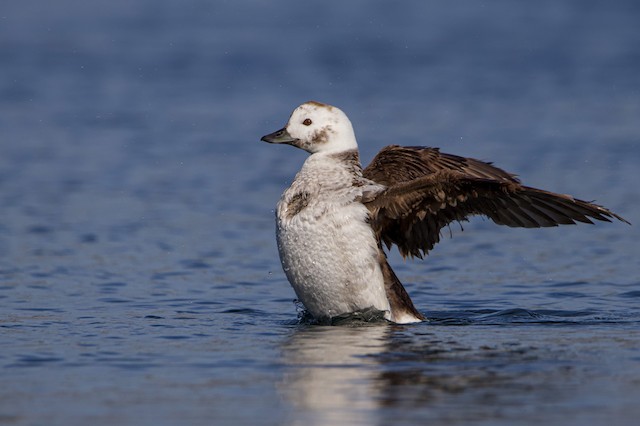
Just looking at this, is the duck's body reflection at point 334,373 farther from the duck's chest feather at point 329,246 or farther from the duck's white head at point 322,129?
the duck's white head at point 322,129

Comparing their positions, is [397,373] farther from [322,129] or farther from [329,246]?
[322,129]

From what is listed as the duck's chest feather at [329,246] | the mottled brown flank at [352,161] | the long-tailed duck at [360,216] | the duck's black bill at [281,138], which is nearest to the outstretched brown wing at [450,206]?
the long-tailed duck at [360,216]

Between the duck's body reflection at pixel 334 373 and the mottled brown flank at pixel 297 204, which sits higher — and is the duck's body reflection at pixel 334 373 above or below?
below

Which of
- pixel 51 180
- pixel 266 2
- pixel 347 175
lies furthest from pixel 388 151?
pixel 266 2

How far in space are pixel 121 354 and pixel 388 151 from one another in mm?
2770

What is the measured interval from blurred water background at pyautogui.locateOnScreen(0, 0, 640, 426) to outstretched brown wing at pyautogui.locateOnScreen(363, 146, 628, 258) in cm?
65

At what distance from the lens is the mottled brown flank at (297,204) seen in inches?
312

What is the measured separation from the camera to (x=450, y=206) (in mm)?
7945

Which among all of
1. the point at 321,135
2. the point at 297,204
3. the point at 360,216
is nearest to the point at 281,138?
the point at 321,135

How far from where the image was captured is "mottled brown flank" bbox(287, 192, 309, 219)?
7934 mm

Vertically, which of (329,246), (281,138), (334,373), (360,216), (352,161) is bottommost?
(334,373)

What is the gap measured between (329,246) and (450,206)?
2.62 feet

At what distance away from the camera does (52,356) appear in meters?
6.91

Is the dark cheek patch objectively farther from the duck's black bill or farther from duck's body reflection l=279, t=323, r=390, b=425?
duck's body reflection l=279, t=323, r=390, b=425
